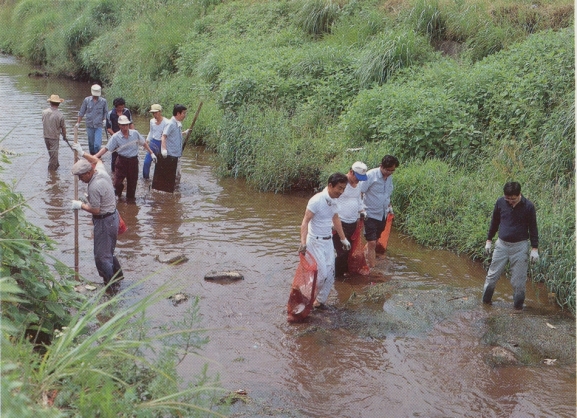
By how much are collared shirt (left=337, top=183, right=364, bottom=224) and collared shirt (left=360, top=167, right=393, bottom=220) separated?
0.25 meters

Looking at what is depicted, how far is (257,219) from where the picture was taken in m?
12.0

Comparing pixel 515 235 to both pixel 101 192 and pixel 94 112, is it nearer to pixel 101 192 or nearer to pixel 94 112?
pixel 101 192

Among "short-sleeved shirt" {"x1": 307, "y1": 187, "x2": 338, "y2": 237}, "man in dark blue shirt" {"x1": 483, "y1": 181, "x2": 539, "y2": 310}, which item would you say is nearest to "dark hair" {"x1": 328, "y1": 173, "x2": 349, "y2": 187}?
"short-sleeved shirt" {"x1": 307, "y1": 187, "x2": 338, "y2": 237}

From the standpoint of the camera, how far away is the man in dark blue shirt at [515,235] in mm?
7828

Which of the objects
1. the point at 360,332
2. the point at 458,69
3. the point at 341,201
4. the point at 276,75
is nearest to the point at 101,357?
the point at 360,332

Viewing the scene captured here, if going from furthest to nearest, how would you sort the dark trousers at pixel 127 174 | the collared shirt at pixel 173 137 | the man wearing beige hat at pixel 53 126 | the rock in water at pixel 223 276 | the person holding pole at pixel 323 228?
the man wearing beige hat at pixel 53 126, the collared shirt at pixel 173 137, the dark trousers at pixel 127 174, the rock in water at pixel 223 276, the person holding pole at pixel 323 228

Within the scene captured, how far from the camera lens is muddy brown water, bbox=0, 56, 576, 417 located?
6418 millimetres

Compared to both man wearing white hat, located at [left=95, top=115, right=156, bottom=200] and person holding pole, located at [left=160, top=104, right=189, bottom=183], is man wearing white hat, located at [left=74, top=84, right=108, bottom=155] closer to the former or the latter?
person holding pole, located at [left=160, top=104, right=189, bottom=183]

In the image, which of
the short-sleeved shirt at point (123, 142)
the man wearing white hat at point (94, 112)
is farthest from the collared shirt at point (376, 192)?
the man wearing white hat at point (94, 112)

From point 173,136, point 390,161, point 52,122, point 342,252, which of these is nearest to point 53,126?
point 52,122

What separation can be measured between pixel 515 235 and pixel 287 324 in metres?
2.78

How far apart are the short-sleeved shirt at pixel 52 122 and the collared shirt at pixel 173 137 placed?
2691mm

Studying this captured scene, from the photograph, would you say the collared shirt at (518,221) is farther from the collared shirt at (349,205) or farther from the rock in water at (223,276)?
the rock in water at (223,276)

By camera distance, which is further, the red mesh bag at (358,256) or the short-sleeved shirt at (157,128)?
the short-sleeved shirt at (157,128)
